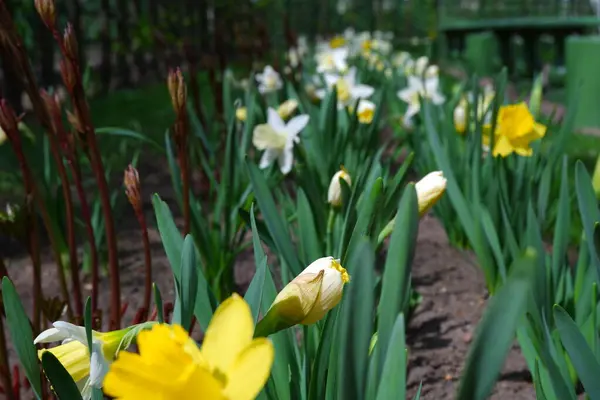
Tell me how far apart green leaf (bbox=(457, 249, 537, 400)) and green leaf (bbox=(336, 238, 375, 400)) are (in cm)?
7

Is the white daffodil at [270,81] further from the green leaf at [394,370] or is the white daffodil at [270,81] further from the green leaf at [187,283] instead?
the green leaf at [394,370]

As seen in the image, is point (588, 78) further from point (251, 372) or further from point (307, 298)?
point (251, 372)

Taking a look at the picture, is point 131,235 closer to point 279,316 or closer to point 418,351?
point 418,351

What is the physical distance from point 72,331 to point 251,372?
9.8 inches

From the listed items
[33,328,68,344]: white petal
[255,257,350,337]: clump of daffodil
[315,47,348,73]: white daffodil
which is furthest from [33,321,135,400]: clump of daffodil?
[315,47,348,73]: white daffodil

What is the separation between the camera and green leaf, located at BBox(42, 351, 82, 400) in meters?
0.61

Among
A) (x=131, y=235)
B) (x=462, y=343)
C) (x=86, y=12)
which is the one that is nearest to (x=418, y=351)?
(x=462, y=343)

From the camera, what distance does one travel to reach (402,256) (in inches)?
22.8

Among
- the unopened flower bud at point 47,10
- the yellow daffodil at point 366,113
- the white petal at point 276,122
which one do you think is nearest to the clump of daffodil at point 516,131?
the white petal at point 276,122

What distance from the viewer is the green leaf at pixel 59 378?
23.9 inches

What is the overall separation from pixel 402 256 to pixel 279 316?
12cm

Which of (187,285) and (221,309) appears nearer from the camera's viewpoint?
(221,309)

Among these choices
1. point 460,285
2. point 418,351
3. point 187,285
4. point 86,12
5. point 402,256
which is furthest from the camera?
point 86,12

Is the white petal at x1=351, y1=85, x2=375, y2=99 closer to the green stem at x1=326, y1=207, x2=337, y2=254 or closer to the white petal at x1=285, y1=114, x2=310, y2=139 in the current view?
the white petal at x1=285, y1=114, x2=310, y2=139
